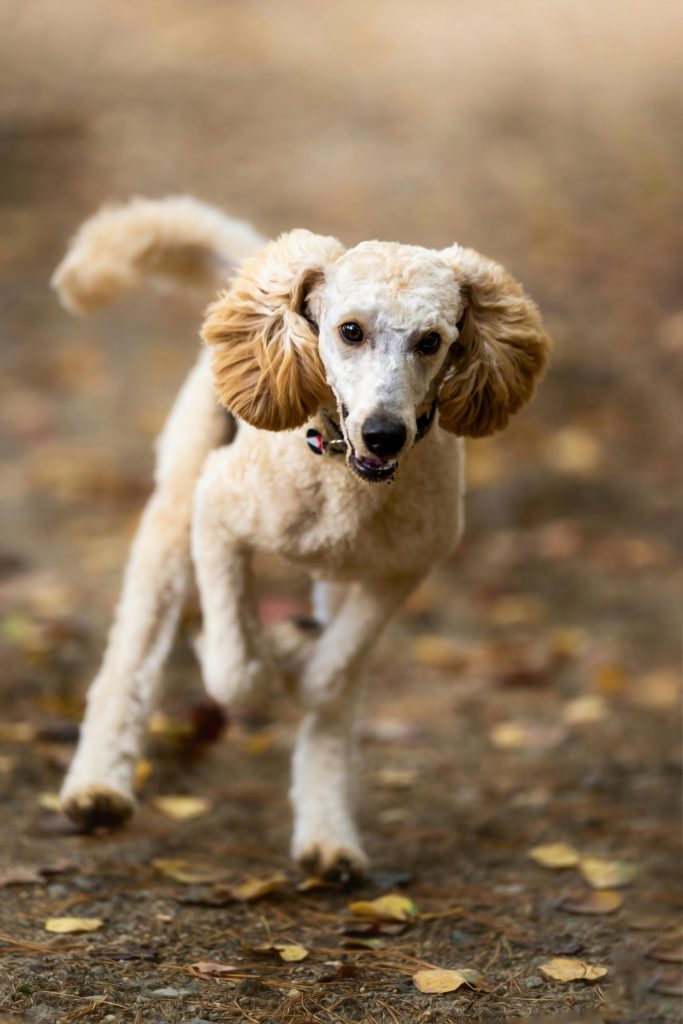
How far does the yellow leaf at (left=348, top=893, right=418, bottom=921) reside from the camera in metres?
3.11

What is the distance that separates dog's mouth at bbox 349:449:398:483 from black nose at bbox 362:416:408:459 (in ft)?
0.12

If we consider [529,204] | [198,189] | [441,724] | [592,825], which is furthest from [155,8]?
[592,825]

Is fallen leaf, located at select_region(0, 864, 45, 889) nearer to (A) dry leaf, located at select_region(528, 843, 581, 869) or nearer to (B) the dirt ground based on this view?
(B) the dirt ground

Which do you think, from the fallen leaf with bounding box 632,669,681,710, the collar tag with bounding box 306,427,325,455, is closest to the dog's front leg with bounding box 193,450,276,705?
the collar tag with bounding box 306,427,325,455

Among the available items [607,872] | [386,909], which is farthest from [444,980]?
[607,872]

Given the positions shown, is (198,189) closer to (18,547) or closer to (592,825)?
(18,547)

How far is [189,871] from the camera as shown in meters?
3.33

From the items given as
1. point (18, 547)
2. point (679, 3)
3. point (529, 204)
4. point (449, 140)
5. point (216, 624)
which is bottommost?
point (216, 624)

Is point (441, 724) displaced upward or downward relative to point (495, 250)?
downward

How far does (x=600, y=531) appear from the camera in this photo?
20.9ft

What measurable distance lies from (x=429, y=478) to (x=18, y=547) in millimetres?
3377

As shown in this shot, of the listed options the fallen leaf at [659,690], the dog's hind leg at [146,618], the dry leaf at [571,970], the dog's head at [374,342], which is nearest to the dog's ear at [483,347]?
the dog's head at [374,342]

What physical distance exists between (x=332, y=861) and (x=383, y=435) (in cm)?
136

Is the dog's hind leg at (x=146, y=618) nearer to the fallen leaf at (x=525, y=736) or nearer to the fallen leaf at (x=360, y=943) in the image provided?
the fallen leaf at (x=360, y=943)
